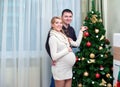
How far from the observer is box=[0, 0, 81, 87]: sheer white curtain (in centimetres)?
407

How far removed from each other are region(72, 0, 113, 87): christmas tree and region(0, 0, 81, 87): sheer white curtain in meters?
0.64

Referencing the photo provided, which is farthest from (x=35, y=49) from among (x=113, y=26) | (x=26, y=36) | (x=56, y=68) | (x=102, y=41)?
(x=113, y=26)

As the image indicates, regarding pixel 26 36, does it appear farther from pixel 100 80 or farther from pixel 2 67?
pixel 100 80

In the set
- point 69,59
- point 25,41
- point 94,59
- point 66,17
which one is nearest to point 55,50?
point 69,59

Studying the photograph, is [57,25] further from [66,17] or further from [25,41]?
[25,41]

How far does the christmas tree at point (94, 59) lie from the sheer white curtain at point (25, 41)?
636mm

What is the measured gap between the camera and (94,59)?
3.83 meters

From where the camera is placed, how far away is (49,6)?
165 inches

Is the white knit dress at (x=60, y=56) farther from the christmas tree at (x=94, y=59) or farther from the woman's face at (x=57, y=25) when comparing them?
the christmas tree at (x=94, y=59)

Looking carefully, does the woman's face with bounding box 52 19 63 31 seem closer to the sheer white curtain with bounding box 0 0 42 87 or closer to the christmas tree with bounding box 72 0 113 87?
the christmas tree with bounding box 72 0 113 87

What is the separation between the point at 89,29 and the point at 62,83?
0.99 meters

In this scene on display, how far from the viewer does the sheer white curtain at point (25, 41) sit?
4.07m

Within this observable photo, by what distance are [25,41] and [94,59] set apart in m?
1.21

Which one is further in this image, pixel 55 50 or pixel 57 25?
pixel 57 25
